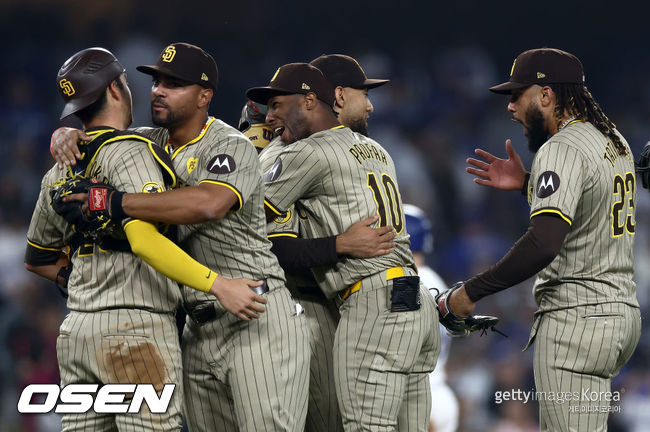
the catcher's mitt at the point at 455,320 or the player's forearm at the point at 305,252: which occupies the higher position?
the player's forearm at the point at 305,252

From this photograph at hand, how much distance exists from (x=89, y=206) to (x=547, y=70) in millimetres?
2038

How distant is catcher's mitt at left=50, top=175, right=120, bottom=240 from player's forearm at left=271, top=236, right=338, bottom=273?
85cm

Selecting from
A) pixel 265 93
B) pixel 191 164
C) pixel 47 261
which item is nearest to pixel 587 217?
pixel 265 93

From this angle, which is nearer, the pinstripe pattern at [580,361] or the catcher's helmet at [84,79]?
the catcher's helmet at [84,79]

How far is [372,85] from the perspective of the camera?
4223 millimetres

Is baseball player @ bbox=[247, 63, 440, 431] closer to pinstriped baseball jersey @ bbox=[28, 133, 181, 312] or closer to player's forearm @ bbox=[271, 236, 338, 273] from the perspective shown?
player's forearm @ bbox=[271, 236, 338, 273]

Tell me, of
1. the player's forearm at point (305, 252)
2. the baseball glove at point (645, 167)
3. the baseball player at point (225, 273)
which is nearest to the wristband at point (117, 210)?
the baseball player at point (225, 273)

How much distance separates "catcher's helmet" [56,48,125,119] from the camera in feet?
10.2

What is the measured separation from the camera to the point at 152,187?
2969mm

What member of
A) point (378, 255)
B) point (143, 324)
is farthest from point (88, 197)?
point (378, 255)

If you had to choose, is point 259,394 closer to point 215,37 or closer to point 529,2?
point 215,37

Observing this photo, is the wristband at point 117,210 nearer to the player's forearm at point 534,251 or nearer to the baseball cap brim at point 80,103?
the baseball cap brim at point 80,103

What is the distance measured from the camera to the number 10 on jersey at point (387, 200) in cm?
368

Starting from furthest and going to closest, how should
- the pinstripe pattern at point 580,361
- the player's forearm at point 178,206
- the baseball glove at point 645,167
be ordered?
the baseball glove at point 645,167 < the pinstripe pattern at point 580,361 < the player's forearm at point 178,206
